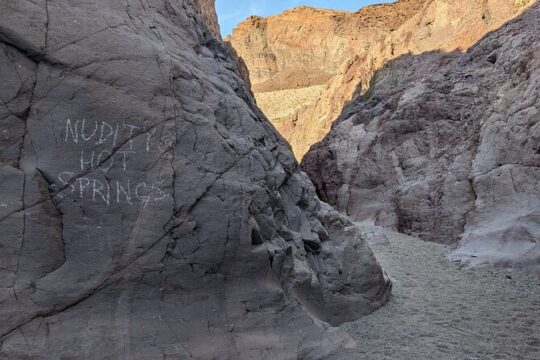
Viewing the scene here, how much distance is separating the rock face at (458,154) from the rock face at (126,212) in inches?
243

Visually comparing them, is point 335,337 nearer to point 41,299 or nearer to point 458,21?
point 41,299

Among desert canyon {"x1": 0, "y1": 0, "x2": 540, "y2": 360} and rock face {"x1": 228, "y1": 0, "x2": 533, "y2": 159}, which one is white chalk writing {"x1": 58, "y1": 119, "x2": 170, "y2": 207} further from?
rock face {"x1": 228, "y1": 0, "x2": 533, "y2": 159}

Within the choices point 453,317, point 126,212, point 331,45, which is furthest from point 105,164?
point 331,45

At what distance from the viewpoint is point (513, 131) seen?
10.6 metres

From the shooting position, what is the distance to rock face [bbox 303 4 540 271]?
9742 mm

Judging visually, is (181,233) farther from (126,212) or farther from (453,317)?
(453,317)

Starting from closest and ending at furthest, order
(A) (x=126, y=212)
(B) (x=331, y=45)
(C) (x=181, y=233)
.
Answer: (A) (x=126, y=212) → (C) (x=181, y=233) → (B) (x=331, y=45)

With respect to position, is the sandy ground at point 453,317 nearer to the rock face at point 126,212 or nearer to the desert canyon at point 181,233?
the desert canyon at point 181,233

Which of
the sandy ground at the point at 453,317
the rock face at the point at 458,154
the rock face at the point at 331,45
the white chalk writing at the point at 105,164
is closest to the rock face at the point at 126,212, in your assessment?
the white chalk writing at the point at 105,164

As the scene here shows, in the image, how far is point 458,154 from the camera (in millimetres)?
12805

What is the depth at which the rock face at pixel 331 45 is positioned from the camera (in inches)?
784

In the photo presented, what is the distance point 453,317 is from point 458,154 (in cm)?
750

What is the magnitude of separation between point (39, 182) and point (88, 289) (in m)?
1.24

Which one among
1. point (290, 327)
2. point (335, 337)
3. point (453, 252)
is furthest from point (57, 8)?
point (453, 252)
